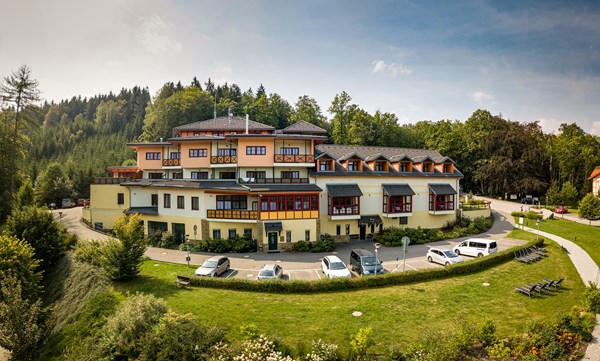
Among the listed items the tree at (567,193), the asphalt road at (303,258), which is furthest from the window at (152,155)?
the tree at (567,193)

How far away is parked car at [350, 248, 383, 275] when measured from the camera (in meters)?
22.1

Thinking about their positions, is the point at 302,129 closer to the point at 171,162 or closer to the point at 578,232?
the point at 171,162

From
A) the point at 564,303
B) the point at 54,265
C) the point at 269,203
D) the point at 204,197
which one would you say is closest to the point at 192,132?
the point at 204,197

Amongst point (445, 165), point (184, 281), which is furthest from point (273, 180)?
point (445, 165)

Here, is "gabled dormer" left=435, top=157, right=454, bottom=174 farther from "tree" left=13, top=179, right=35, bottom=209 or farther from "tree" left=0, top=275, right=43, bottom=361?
"tree" left=13, top=179, right=35, bottom=209

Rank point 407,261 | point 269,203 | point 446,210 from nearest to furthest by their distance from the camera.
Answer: point 407,261 < point 269,203 < point 446,210

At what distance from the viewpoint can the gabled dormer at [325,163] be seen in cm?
3384

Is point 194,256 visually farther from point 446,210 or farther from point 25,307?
point 446,210

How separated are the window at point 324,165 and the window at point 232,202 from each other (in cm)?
907

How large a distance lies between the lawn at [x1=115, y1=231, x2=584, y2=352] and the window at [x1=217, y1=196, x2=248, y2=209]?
412 inches

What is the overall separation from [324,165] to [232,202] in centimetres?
1085

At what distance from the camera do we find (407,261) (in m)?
26.3

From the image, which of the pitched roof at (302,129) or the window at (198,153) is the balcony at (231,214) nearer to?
the window at (198,153)

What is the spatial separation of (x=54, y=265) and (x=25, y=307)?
33.8 ft
